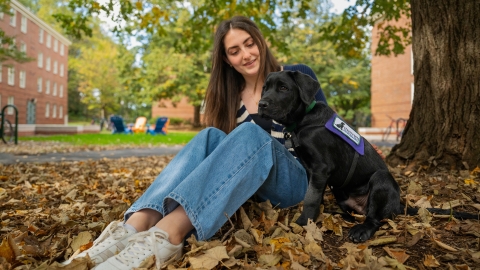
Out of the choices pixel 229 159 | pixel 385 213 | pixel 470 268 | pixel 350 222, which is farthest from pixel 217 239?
pixel 470 268

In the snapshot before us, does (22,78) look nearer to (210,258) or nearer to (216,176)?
(216,176)

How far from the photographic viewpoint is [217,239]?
251 centimetres

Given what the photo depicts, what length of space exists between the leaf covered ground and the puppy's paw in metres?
0.04

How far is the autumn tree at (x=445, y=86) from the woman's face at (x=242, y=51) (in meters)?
1.93

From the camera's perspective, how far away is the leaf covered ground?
82.6 inches

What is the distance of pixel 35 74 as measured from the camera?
123ft

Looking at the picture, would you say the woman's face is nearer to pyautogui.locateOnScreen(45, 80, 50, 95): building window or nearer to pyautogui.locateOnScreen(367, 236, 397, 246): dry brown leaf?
pyautogui.locateOnScreen(367, 236, 397, 246): dry brown leaf

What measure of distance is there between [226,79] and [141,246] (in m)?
1.96

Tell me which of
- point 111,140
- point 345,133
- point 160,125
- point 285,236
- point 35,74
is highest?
point 35,74

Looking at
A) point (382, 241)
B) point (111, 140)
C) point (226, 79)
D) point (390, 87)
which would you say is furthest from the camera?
point (390, 87)

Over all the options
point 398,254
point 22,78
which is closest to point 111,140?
point 398,254

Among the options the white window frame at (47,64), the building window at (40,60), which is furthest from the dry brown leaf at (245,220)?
the white window frame at (47,64)

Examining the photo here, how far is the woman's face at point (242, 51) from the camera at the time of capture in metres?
3.41

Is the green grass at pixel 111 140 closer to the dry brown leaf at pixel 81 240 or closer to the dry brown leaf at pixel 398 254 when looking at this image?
the dry brown leaf at pixel 81 240
